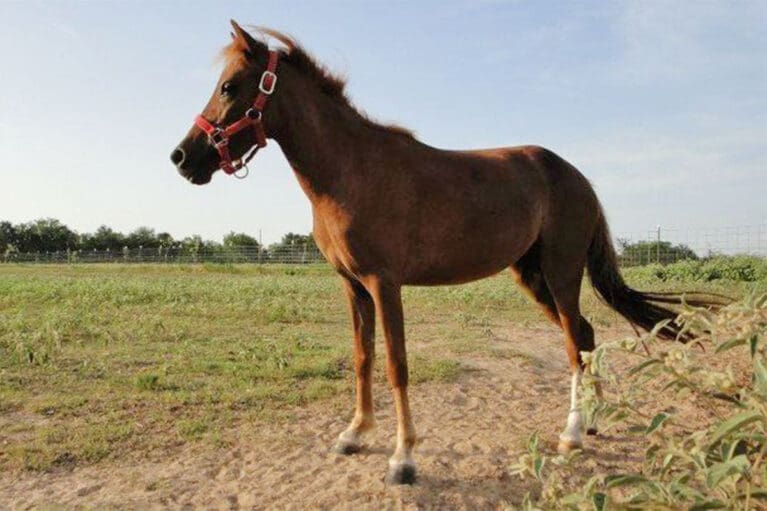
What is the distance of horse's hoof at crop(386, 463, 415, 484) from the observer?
134 inches

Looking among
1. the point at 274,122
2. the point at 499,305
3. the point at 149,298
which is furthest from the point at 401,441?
the point at 149,298

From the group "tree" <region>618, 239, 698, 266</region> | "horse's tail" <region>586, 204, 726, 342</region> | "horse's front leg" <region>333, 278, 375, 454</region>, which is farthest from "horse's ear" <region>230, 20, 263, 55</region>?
"tree" <region>618, 239, 698, 266</region>

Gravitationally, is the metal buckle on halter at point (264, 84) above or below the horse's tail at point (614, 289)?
above

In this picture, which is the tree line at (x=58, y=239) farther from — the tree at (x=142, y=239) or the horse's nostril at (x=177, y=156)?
the horse's nostril at (x=177, y=156)

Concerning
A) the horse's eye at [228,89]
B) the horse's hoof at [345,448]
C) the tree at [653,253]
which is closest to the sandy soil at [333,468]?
the horse's hoof at [345,448]

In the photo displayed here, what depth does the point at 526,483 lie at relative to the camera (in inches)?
133

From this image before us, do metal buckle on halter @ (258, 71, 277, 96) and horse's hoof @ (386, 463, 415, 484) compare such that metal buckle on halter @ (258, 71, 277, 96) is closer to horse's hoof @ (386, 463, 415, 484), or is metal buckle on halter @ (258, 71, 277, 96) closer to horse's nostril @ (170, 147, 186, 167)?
horse's nostril @ (170, 147, 186, 167)

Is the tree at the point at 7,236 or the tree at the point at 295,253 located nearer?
the tree at the point at 295,253

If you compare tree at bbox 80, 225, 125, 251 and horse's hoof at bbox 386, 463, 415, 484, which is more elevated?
tree at bbox 80, 225, 125, 251

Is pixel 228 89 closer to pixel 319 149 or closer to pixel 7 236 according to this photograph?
pixel 319 149

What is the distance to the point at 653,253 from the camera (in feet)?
93.4

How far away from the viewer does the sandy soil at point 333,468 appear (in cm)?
322

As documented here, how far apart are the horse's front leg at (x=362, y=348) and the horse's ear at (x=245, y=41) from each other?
1565 millimetres

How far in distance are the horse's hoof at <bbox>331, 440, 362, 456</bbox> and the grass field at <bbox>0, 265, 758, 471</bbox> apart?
2.40 ft
